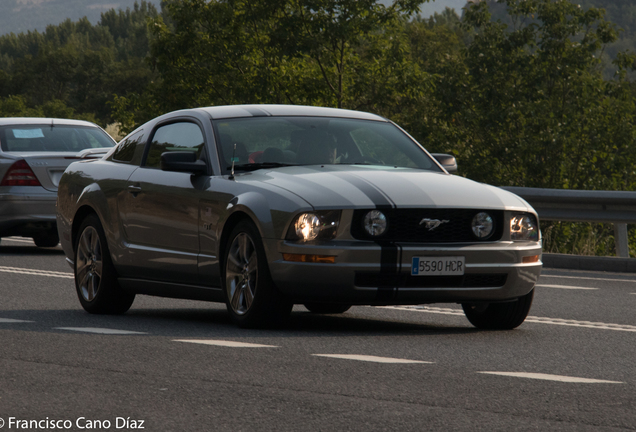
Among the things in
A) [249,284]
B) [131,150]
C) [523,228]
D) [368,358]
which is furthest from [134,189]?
[368,358]

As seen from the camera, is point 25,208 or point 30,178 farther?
point 30,178

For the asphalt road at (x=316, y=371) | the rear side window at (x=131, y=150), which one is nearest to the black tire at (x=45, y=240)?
the asphalt road at (x=316, y=371)

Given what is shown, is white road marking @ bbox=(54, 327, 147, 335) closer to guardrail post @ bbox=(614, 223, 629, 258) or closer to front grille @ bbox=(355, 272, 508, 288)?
front grille @ bbox=(355, 272, 508, 288)

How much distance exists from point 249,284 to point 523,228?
5.93 ft

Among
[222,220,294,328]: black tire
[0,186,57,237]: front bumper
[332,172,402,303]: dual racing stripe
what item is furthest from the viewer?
[0,186,57,237]: front bumper

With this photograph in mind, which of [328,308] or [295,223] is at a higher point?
[295,223]

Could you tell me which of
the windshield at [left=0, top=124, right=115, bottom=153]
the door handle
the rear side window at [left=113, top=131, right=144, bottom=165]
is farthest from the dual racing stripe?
the windshield at [left=0, top=124, right=115, bottom=153]

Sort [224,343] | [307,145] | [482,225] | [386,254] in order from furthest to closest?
[307,145] < [482,225] < [386,254] < [224,343]

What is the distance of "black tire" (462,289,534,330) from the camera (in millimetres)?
7945

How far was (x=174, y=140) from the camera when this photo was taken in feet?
29.3

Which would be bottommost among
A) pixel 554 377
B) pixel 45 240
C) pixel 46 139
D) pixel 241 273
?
pixel 45 240

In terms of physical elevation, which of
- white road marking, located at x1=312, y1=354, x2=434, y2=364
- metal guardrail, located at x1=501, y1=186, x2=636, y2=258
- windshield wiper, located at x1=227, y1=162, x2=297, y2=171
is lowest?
metal guardrail, located at x1=501, y1=186, x2=636, y2=258

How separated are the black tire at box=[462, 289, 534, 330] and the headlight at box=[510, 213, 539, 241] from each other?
42 centimetres

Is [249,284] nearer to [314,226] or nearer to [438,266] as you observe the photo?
[314,226]
